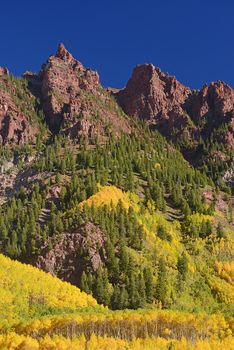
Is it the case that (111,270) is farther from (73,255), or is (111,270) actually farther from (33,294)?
(33,294)

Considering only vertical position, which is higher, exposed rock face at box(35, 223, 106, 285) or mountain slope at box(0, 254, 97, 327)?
exposed rock face at box(35, 223, 106, 285)

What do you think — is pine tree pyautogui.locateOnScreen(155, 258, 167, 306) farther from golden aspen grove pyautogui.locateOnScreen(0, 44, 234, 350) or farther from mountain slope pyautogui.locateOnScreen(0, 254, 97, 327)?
mountain slope pyautogui.locateOnScreen(0, 254, 97, 327)

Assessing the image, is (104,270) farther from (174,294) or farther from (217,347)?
Result: (217,347)

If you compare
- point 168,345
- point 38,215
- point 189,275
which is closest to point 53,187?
point 38,215

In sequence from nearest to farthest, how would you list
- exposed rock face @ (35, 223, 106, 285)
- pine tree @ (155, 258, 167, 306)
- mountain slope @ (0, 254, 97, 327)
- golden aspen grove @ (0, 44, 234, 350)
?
golden aspen grove @ (0, 44, 234, 350), mountain slope @ (0, 254, 97, 327), pine tree @ (155, 258, 167, 306), exposed rock face @ (35, 223, 106, 285)

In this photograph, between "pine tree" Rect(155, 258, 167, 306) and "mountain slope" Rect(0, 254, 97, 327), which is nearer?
"mountain slope" Rect(0, 254, 97, 327)

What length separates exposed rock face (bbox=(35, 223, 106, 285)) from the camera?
145 metres

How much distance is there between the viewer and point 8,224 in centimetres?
17012

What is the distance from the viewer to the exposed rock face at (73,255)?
5709 inches

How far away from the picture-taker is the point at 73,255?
488 feet

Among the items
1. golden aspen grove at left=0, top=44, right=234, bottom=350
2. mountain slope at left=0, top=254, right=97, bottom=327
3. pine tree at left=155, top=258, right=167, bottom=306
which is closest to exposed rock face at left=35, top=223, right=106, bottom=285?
golden aspen grove at left=0, top=44, right=234, bottom=350

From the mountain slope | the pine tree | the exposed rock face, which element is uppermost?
the exposed rock face

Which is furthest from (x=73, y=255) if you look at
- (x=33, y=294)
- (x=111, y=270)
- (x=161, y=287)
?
(x=161, y=287)

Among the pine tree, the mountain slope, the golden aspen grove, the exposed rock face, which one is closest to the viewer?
the golden aspen grove
